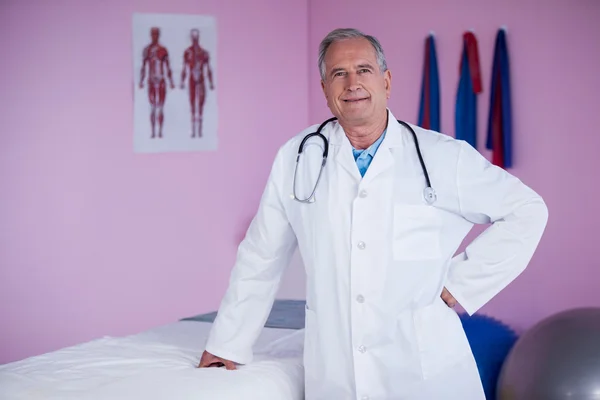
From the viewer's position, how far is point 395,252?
1949 millimetres

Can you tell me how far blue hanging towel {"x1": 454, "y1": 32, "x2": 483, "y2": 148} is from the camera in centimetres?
393

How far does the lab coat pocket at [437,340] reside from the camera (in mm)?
1922

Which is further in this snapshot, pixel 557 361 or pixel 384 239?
pixel 557 361

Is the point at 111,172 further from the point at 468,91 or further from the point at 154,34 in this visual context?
the point at 468,91

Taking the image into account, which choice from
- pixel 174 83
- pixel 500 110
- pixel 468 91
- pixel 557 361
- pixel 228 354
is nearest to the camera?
pixel 228 354

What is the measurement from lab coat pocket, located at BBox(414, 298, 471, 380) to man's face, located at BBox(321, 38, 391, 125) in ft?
1.62

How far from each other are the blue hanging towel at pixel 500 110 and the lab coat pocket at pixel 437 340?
1967 millimetres

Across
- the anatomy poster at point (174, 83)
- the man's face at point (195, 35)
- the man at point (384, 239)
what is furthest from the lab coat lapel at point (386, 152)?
the man's face at point (195, 35)

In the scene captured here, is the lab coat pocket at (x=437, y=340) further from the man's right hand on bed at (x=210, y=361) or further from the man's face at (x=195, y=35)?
the man's face at (x=195, y=35)

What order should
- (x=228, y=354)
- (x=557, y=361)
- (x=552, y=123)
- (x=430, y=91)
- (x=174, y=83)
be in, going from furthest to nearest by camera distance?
(x=174, y=83)
(x=430, y=91)
(x=552, y=123)
(x=557, y=361)
(x=228, y=354)

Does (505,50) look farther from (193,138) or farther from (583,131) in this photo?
(193,138)

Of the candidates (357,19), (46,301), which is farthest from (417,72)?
(46,301)

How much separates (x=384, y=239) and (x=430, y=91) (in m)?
2.30

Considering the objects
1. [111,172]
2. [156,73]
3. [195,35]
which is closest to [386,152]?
[111,172]
